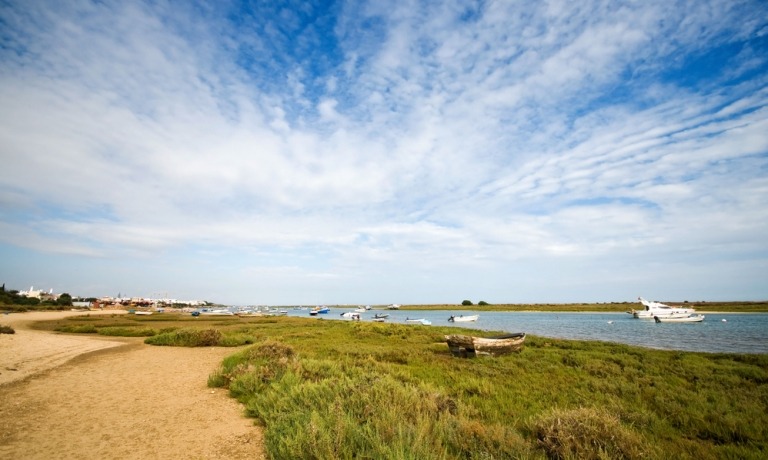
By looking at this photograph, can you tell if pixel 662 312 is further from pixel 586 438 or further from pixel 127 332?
pixel 127 332

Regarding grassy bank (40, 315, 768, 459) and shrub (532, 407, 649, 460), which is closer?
shrub (532, 407, 649, 460)

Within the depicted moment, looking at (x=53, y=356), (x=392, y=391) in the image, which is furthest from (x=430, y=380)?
(x=53, y=356)

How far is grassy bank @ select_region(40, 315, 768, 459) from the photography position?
541 cm

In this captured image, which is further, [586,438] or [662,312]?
[662,312]

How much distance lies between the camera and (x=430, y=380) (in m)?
11.9

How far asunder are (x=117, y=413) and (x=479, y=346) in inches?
582

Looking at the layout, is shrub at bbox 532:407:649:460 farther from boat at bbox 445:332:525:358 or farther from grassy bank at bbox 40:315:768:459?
boat at bbox 445:332:525:358

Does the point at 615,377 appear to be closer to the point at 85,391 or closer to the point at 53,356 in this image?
the point at 85,391

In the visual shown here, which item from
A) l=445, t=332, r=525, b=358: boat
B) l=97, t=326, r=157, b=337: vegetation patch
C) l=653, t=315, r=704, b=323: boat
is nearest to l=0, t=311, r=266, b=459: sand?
l=445, t=332, r=525, b=358: boat

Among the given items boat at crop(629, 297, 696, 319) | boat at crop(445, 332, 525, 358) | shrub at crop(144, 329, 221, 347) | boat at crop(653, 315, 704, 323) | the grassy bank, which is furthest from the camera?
boat at crop(629, 297, 696, 319)

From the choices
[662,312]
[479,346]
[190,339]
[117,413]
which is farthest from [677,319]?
[117,413]

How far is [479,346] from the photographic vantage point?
682 inches

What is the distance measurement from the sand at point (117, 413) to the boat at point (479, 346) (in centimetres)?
1164

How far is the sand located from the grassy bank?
0.78m
